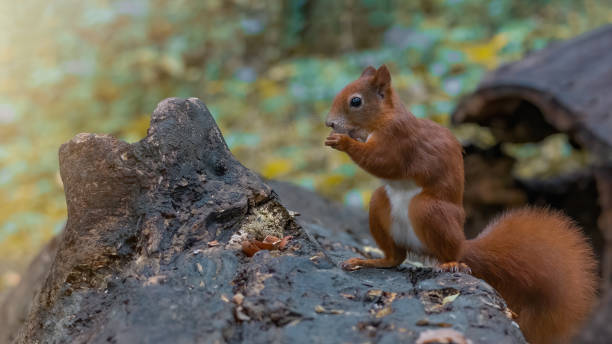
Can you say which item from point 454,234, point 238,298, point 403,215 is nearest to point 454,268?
point 454,234

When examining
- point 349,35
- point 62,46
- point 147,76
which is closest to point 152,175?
point 147,76

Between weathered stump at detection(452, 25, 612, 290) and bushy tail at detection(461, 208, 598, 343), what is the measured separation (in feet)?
0.32

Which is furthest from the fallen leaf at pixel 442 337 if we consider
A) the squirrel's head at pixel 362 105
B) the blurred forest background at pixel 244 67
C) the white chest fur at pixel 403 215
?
the blurred forest background at pixel 244 67

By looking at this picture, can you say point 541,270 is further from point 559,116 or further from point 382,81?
point 559,116

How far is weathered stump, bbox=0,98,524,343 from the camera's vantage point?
1.34 meters

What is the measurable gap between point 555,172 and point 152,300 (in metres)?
3.96

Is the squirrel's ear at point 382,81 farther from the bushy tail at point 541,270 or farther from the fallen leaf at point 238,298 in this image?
the fallen leaf at point 238,298

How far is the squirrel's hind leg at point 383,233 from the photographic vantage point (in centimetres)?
187

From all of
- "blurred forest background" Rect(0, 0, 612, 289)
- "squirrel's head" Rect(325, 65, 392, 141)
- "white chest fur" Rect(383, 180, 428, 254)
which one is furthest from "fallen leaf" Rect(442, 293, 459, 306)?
"blurred forest background" Rect(0, 0, 612, 289)

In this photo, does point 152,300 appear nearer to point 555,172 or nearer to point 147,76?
point 555,172

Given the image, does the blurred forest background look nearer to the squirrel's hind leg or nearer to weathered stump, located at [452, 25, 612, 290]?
weathered stump, located at [452, 25, 612, 290]

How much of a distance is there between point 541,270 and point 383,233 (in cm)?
47

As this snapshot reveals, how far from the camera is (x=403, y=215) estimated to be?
1825 mm

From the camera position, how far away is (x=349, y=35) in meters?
6.80
